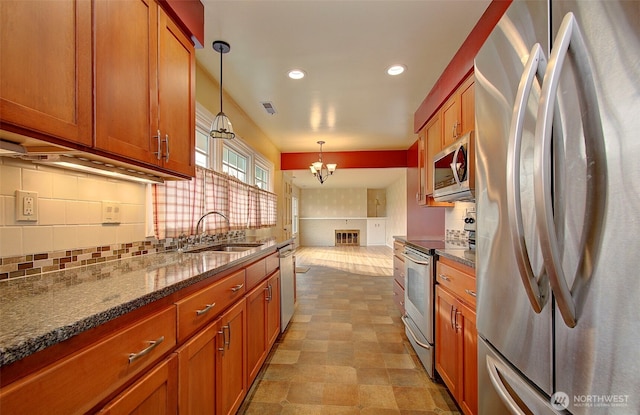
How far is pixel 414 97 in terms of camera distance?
3.17m

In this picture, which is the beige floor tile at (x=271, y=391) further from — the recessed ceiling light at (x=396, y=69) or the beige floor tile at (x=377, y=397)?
the recessed ceiling light at (x=396, y=69)

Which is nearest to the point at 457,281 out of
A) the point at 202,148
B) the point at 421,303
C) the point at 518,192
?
the point at 421,303

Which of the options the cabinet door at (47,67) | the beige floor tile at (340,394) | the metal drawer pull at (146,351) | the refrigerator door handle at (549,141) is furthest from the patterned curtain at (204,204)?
the refrigerator door handle at (549,141)

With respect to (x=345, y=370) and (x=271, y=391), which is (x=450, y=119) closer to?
(x=345, y=370)

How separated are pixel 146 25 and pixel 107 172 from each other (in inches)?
29.4

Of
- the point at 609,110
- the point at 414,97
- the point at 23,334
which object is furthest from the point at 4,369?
the point at 414,97

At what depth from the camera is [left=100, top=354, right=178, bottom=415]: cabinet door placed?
75cm

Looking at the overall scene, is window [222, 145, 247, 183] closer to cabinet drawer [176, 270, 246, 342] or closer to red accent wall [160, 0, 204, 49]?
red accent wall [160, 0, 204, 49]

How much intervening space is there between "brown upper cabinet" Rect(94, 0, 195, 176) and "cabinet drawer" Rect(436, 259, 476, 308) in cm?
173

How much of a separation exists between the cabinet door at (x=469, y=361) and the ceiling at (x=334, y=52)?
1924 mm

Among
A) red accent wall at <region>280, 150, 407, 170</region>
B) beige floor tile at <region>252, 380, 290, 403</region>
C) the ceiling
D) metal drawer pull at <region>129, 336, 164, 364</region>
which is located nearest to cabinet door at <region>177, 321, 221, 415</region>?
metal drawer pull at <region>129, 336, 164, 364</region>

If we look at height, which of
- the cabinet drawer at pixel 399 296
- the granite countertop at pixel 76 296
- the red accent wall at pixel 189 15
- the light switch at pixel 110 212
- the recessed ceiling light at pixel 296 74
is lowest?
the cabinet drawer at pixel 399 296

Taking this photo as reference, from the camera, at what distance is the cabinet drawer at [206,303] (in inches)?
41.6

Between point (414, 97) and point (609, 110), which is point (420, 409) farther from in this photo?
point (414, 97)
